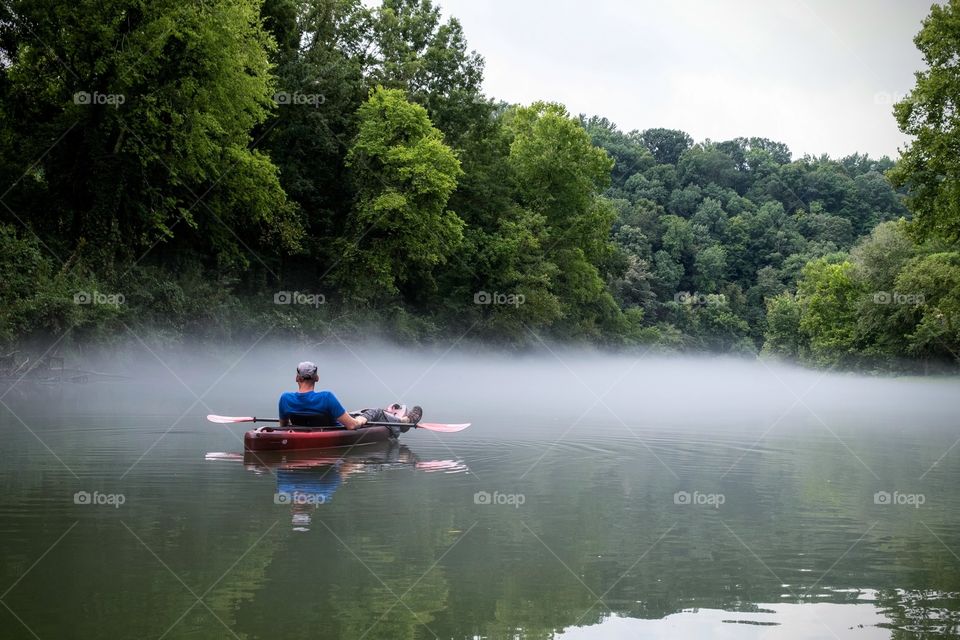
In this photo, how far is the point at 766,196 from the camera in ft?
481

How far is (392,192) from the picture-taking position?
49.1 meters

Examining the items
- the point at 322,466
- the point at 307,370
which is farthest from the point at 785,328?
the point at 322,466

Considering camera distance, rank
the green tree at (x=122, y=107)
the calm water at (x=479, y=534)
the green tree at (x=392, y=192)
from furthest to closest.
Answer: the green tree at (x=392, y=192)
the green tree at (x=122, y=107)
the calm water at (x=479, y=534)

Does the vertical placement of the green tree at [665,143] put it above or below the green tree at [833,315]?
above

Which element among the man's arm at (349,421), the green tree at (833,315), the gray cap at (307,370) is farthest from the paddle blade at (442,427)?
the green tree at (833,315)

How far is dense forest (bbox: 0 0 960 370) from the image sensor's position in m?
36.0

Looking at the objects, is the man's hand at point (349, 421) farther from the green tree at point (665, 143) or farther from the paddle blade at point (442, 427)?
the green tree at point (665, 143)

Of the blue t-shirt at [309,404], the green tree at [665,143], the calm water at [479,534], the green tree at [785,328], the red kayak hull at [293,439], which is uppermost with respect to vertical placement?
the green tree at [665,143]

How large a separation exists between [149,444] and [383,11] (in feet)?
148

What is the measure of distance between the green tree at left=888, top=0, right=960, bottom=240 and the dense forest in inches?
3.1

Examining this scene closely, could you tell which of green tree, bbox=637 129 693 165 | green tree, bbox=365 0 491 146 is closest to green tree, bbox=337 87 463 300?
green tree, bbox=365 0 491 146

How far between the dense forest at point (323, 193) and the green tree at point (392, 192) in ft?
0.41

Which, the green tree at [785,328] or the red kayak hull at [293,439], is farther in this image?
the green tree at [785,328]

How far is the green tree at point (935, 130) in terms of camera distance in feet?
118
